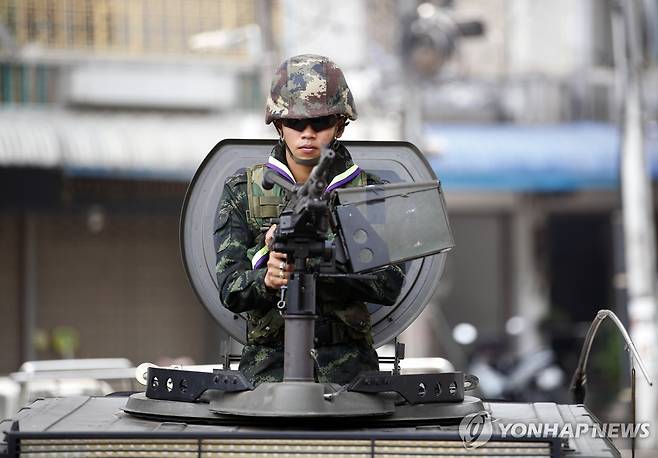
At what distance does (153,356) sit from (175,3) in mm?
4564

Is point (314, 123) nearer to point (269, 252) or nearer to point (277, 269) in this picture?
point (269, 252)

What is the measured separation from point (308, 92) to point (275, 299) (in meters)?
0.72

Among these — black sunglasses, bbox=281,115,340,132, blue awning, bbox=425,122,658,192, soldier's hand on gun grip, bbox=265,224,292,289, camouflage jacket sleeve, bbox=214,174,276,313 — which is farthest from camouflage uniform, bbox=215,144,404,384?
blue awning, bbox=425,122,658,192

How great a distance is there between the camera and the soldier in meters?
5.17

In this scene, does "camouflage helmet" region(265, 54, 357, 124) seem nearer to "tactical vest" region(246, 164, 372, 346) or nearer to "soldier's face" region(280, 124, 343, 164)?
"soldier's face" region(280, 124, 343, 164)

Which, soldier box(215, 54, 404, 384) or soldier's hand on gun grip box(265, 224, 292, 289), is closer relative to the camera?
soldier's hand on gun grip box(265, 224, 292, 289)

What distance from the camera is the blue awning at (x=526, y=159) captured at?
1944cm

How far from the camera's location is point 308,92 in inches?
204

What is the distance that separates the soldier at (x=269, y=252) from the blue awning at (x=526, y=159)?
13729mm

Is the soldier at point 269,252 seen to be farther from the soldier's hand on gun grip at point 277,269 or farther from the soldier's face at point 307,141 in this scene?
the soldier's hand on gun grip at point 277,269

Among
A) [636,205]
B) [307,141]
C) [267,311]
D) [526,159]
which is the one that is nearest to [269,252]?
[267,311]

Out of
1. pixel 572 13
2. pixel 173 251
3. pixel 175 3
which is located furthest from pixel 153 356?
pixel 572 13

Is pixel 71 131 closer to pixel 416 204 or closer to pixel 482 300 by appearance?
pixel 482 300

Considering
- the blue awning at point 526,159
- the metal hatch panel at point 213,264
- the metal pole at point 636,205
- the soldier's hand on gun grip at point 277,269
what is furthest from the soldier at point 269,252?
the blue awning at point 526,159
